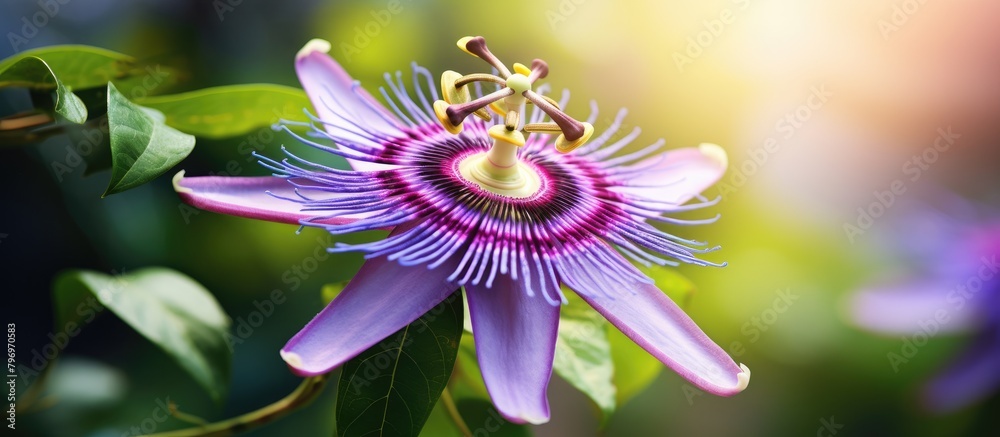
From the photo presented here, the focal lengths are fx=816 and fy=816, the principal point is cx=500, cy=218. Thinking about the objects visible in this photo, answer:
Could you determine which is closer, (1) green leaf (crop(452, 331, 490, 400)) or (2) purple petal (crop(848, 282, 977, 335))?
(1) green leaf (crop(452, 331, 490, 400))

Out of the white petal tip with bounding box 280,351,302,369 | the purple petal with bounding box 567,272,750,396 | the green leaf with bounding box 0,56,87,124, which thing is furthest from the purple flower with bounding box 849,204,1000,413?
the green leaf with bounding box 0,56,87,124

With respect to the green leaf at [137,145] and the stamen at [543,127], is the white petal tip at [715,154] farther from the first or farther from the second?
the green leaf at [137,145]

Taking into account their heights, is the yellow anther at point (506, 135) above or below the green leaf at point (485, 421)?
above

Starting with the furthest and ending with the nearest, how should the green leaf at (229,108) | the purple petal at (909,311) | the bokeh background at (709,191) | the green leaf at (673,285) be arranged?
the purple petal at (909,311) → the bokeh background at (709,191) → the green leaf at (673,285) → the green leaf at (229,108)

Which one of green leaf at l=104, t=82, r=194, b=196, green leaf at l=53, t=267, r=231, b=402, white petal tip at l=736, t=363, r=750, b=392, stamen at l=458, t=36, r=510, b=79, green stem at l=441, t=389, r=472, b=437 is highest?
stamen at l=458, t=36, r=510, b=79

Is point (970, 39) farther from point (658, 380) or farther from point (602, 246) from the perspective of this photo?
point (602, 246)

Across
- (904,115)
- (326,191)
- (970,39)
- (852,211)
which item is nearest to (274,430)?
(326,191)

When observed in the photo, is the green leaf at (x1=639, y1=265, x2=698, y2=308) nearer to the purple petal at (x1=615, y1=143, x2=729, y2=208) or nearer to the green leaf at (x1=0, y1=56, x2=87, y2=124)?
the purple petal at (x1=615, y1=143, x2=729, y2=208)

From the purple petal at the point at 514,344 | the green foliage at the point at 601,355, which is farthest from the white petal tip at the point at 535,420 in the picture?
the green foliage at the point at 601,355
